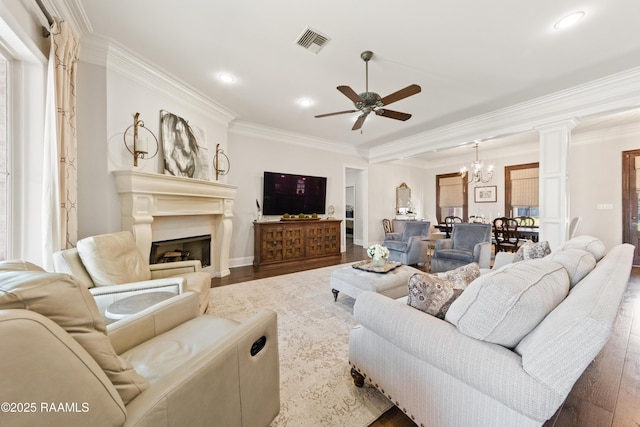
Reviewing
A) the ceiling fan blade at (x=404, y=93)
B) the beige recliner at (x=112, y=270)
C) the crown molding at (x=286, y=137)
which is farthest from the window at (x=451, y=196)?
the beige recliner at (x=112, y=270)

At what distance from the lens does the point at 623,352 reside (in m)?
1.95

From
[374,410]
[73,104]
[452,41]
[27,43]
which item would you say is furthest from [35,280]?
[452,41]

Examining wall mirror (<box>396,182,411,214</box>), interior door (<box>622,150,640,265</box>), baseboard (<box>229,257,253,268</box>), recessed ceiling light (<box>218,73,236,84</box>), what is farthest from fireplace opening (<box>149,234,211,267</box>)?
interior door (<box>622,150,640,265</box>)

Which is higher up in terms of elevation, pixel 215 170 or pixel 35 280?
pixel 215 170

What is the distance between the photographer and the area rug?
4.56 feet

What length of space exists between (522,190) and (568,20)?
5318 mm

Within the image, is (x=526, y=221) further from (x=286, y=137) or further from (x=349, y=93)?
(x=286, y=137)

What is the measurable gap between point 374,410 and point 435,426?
1.22ft

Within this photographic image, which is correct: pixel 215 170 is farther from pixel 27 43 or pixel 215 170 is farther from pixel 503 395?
pixel 503 395

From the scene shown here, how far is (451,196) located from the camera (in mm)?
7812

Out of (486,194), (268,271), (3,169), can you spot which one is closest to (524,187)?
(486,194)

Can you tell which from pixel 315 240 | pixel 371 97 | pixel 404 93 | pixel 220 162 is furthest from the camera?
pixel 315 240

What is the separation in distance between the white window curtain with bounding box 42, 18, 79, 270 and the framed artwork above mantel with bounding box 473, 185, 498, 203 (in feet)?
27.6

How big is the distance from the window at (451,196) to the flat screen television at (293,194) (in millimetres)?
4405
